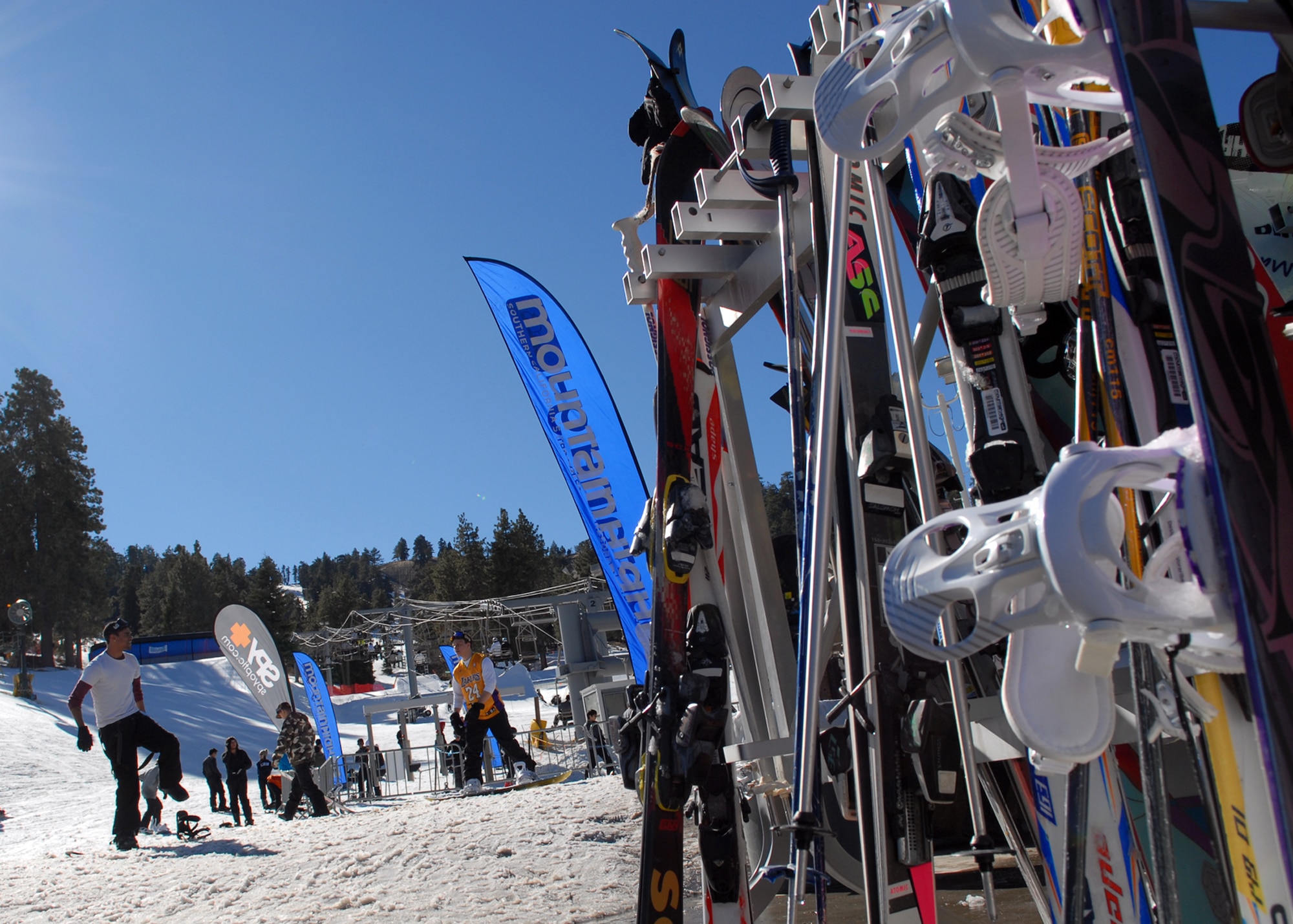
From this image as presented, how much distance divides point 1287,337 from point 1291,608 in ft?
4.85

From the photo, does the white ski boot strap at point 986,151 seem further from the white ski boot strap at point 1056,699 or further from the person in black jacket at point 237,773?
the person in black jacket at point 237,773

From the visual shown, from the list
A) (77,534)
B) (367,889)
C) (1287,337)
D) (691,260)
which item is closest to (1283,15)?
(1287,337)

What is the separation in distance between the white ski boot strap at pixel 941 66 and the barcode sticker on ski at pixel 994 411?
0.94m

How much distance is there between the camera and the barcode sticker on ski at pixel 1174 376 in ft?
5.76

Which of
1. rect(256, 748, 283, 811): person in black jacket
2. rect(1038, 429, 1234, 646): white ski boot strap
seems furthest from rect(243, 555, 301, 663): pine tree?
rect(1038, 429, 1234, 646): white ski boot strap

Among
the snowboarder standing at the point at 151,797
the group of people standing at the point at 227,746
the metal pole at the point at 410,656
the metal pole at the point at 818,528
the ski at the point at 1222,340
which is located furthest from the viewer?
the metal pole at the point at 410,656

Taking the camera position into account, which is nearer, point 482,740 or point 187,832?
point 187,832

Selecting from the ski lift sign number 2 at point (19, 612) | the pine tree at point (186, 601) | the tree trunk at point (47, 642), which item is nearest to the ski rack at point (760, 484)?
the ski lift sign number 2 at point (19, 612)

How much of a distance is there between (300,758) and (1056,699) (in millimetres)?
9894

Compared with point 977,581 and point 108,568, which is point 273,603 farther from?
point 977,581

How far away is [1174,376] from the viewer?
5.83 feet

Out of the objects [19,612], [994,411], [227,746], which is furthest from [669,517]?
[19,612]

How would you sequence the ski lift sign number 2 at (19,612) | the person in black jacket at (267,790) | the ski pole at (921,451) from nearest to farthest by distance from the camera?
the ski pole at (921,451)
the person in black jacket at (267,790)
the ski lift sign number 2 at (19,612)

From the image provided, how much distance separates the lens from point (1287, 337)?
2086 mm
